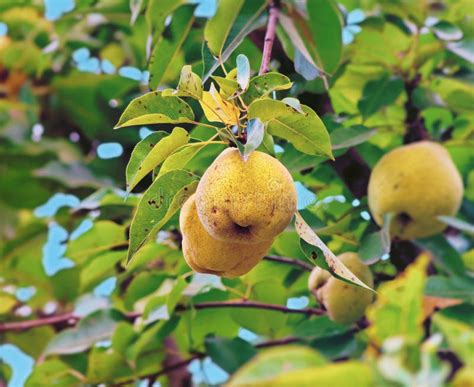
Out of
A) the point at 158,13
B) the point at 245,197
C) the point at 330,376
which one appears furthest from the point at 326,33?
the point at 330,376

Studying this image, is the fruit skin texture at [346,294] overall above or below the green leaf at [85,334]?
above

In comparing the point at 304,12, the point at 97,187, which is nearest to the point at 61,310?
the point at 97,187

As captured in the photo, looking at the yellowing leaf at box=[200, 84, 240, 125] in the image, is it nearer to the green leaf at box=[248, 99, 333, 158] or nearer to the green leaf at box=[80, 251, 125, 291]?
the green leaf at box=[248, 99, 333, 158]

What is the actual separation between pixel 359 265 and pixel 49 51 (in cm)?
121

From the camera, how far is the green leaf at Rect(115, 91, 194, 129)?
1093 millimetres

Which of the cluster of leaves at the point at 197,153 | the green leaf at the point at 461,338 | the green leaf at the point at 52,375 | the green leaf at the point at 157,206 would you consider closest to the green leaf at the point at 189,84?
the cluster of leaves at the point at 197,153

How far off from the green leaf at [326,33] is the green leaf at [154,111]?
0.60 m

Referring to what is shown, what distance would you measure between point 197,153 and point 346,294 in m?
0.40

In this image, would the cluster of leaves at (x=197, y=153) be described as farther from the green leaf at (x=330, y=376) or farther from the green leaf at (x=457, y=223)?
the green leaf at (x=330, y=376)

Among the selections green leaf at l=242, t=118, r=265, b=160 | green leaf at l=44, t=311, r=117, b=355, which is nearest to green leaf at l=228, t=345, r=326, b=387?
green leaf at l=242, t=118, r=265, b=160

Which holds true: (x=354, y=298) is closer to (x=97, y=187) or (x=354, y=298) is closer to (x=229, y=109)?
(x=229, y=109)

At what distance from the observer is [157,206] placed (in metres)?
1.12

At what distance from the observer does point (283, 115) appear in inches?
42.9

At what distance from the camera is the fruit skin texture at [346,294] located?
64.4 inches
